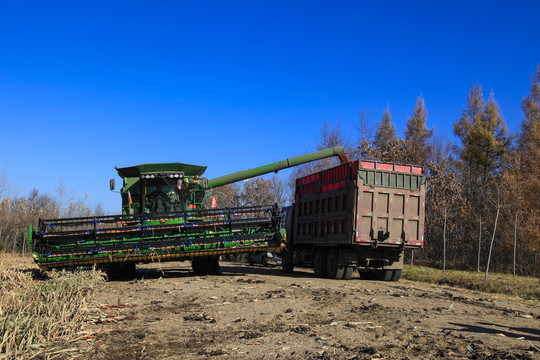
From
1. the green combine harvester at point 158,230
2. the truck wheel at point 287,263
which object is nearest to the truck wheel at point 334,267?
the green combine harvester at point 158,230

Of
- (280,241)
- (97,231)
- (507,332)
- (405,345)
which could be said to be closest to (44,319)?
(405,345)

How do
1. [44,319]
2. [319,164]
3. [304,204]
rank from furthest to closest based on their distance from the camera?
[319,164] → [304,204] → [44,319]

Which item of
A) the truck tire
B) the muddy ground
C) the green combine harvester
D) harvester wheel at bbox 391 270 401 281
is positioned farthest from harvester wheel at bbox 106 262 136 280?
harvester wheel at bbox 391 270 401 281

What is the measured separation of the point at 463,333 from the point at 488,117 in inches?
1515

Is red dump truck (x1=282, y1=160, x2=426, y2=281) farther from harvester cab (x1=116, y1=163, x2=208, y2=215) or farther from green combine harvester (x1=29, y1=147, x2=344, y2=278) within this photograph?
harvester cab (x1=116, y1=163, x2=208, y2=215)

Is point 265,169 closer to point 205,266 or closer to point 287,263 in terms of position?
point 287,263

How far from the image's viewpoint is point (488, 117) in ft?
138

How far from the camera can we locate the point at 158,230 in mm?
15281

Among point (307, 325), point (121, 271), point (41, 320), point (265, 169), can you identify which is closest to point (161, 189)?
point (121, 271)

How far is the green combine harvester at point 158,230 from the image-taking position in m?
14.6

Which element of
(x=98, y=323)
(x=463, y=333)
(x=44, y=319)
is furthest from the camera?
(x=98, y=323)

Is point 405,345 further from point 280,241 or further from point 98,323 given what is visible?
point 280,241

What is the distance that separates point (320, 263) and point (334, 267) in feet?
4.38

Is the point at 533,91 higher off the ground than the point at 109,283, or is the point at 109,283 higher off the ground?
the point at 533,91
